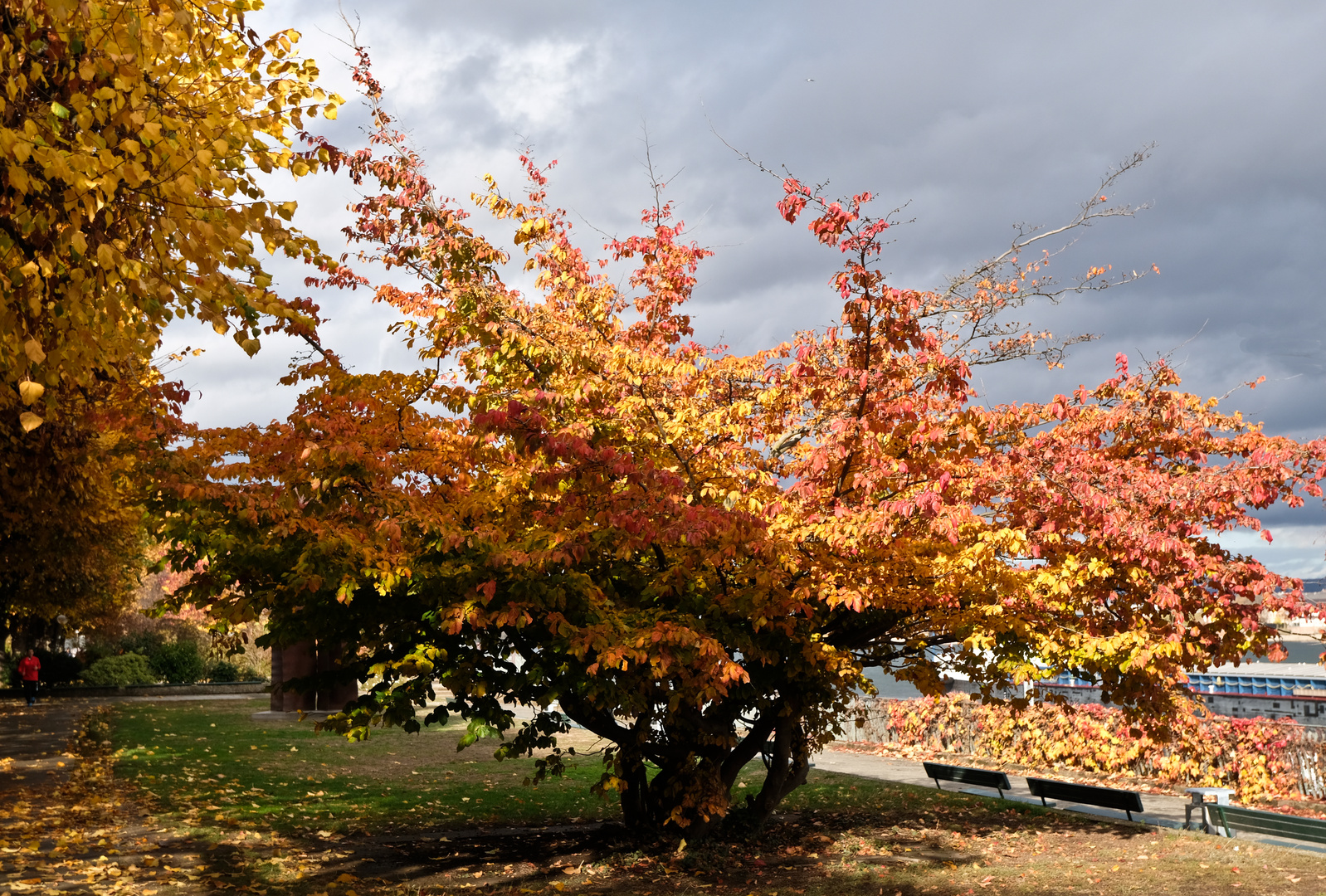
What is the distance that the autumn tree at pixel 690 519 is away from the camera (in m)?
8.29

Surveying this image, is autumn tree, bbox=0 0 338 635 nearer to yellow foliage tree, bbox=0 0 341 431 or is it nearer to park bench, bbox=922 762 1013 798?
yellow foliage tree, bbox=0 0 341 431

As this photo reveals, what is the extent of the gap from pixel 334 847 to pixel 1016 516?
7.82 m

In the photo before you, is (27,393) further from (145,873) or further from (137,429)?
(145,873)

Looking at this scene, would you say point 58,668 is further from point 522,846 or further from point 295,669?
point 522,846

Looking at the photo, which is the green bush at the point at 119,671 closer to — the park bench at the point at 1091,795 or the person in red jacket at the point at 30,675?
the person in red jacket at the point at 30,675

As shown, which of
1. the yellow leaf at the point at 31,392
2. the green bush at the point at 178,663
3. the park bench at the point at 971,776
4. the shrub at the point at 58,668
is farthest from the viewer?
the green bush at the point at 178,663

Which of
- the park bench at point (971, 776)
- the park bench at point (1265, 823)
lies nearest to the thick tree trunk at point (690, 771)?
the park bench at point (971, 776)

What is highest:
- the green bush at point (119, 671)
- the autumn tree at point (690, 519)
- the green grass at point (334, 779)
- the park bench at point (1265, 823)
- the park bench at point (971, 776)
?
the autumn tree at point (690, 519)

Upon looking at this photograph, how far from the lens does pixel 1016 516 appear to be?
9.52 m

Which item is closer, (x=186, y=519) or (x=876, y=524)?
(x=876, y=524)

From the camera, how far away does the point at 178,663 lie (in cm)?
3797

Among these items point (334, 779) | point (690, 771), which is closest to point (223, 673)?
point (334, 779)

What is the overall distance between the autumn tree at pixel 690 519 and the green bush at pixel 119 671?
2939 cm

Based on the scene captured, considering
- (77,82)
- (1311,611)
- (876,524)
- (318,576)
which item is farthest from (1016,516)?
(77,82)
